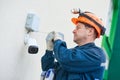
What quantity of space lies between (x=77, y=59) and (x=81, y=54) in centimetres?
4

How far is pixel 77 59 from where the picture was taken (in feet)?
4.79

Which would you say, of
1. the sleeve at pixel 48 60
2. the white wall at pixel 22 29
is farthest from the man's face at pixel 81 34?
the white wall at pixel 22 29

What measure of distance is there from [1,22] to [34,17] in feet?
0.73

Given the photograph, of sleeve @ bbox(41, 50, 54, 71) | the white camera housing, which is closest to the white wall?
the white camera housing

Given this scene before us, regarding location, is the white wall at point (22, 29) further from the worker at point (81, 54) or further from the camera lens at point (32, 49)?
the worker at point (81, 54)

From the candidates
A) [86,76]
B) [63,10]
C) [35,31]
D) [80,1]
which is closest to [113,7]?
[80,1]

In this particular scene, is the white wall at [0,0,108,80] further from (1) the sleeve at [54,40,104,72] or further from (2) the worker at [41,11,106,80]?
(1) the sleeve at [54,40,104,72]

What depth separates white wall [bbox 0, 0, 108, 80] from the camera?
166cm

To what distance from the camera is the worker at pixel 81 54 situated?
1.47m

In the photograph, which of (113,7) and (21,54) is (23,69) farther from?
(113,7)

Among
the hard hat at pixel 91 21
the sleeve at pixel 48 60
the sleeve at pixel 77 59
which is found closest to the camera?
the sleeve at pixel 77 59

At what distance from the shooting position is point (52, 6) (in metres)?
1.95

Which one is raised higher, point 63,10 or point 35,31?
point 63,10

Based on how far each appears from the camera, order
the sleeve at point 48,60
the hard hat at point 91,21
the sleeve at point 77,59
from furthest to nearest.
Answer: the sleeve at point 48,60 → the hard hat at point 91,21 → the sleeve at point 77,59
